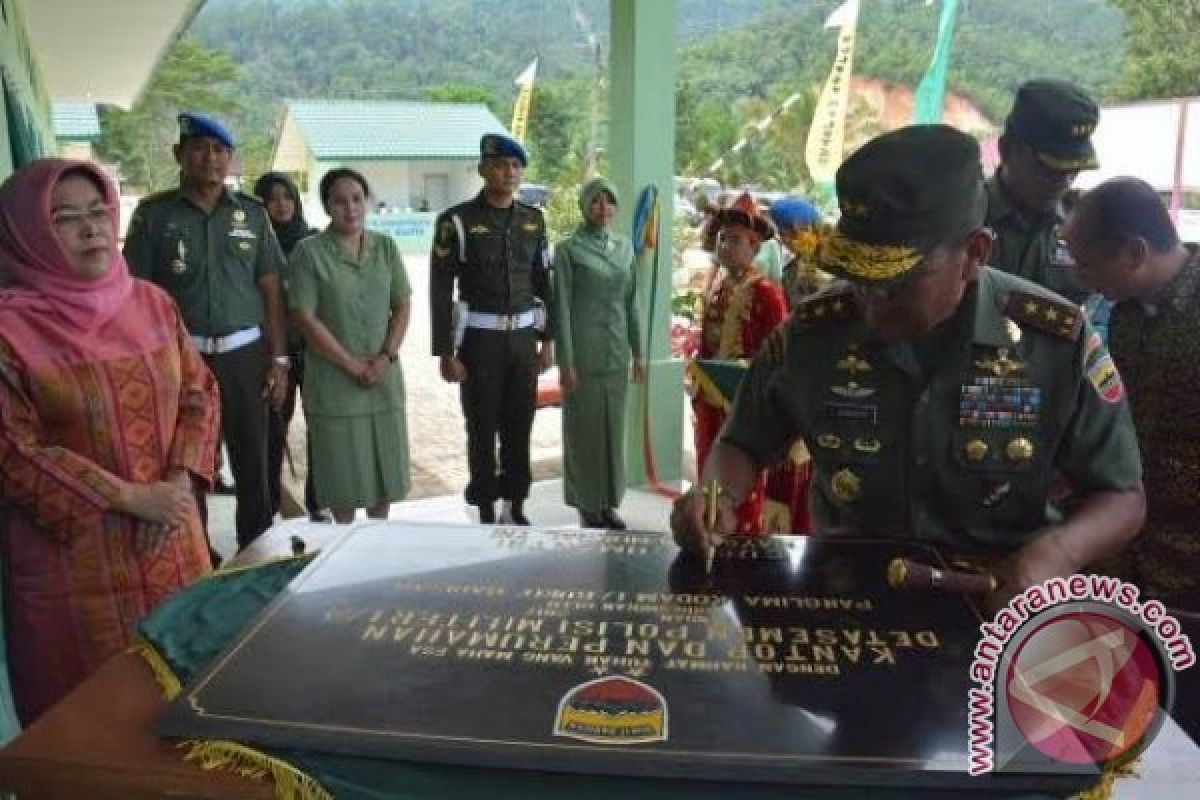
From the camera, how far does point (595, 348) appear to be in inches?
177

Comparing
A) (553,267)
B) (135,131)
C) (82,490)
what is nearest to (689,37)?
(135,131)

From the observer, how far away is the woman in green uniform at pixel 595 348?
174 inches

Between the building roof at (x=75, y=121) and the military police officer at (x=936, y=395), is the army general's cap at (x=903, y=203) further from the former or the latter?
the building roof at (x=75, y=121)

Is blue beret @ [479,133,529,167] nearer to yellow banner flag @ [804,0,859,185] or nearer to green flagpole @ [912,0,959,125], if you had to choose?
green flagpole @ [912,0,959,125]

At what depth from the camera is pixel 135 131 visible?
38406mm

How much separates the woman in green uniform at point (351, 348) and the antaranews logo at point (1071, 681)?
320 cm

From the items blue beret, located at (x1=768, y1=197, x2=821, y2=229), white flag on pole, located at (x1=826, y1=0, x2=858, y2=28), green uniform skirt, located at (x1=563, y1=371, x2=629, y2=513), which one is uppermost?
white flag on pole, located at (x1=826, y1=0, x2=858, y2=28)

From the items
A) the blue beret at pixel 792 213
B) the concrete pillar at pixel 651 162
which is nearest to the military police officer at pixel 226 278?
the concrete pillar at pixel 651 162

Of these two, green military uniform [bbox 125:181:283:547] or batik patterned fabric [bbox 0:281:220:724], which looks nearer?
batik patterned fabric [bbox 0:281:220:724]

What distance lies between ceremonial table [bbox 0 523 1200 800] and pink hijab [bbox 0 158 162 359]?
1.00 m

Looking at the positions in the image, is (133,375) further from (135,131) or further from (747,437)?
(135,131)

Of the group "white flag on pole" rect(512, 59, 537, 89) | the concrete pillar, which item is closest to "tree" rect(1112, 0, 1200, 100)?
"white flag on pole" rect(512, 59, 537, 89)

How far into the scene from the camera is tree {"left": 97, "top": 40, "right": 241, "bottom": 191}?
37.4 metres

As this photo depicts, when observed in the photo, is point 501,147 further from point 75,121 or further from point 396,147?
point 396,147
